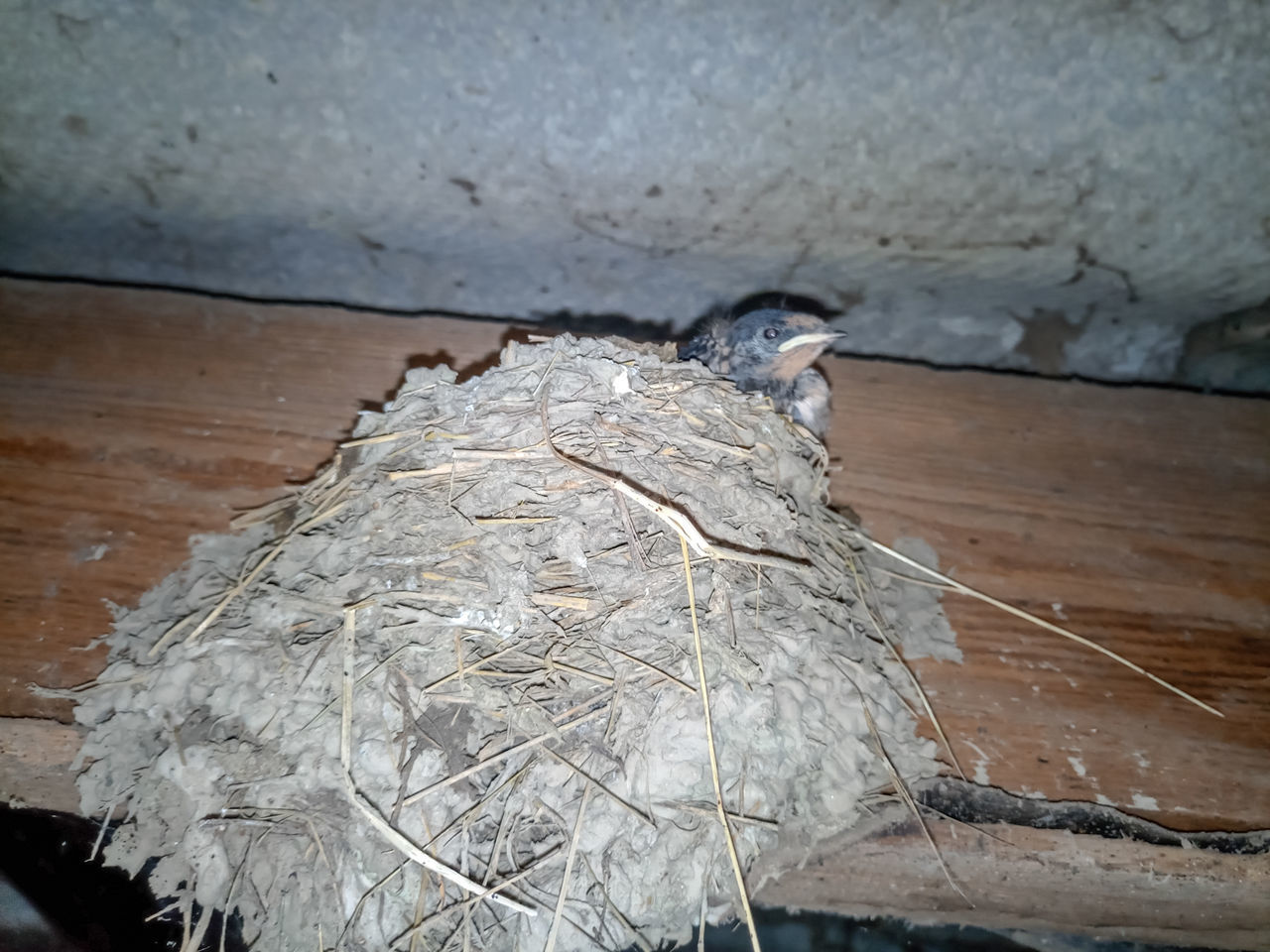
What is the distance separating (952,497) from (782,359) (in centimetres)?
53

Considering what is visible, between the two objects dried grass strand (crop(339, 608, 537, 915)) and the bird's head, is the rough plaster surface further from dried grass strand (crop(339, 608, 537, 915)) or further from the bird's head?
dried grass strand (crop(339, 608, 537, 915))

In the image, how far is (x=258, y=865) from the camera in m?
0.93

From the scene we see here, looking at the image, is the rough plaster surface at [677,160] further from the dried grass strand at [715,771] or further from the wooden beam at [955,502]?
the dried grass strand at [715,771]

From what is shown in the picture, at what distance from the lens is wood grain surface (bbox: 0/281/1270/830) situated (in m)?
1.25

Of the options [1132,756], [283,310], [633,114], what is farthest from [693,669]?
[283,310]

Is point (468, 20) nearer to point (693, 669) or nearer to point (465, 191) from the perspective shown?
point (465, 191)

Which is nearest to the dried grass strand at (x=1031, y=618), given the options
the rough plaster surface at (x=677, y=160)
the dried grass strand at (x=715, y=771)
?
the dried grass strand at (x=715, y=771)

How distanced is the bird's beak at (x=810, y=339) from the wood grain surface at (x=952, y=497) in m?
0.29

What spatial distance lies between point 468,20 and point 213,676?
49.2 inches

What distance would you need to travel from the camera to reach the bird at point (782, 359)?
1.65 meters

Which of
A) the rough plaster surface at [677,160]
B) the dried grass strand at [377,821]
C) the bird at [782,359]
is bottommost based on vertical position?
the dried grass strand at [377,821]

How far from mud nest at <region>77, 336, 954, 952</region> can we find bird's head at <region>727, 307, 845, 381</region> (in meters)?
0.42

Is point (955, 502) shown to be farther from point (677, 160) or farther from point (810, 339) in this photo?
point (677, 160)

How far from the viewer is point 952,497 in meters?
1.69
